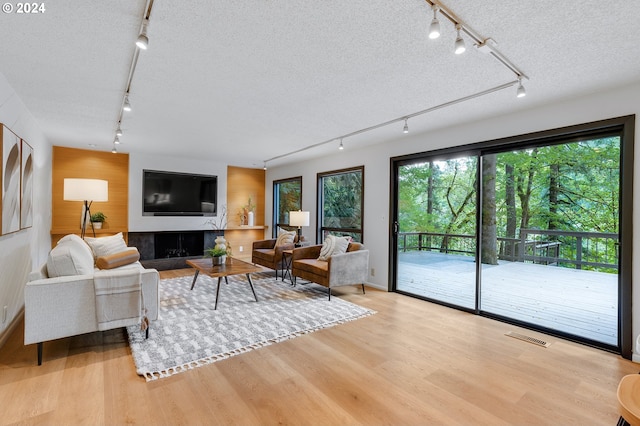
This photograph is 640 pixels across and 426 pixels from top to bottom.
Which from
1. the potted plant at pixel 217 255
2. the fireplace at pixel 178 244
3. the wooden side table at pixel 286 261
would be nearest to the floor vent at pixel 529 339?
the wooden side table at pixel 286 261

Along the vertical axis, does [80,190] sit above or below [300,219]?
above

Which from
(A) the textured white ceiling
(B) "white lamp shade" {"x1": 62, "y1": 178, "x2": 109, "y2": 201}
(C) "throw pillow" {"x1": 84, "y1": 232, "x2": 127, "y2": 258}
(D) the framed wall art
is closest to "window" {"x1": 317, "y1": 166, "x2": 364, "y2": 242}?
(A) the textured white ceiling

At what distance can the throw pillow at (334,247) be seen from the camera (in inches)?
186

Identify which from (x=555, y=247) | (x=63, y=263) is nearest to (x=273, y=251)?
(x=63, y=263)

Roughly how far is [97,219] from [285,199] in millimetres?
3843

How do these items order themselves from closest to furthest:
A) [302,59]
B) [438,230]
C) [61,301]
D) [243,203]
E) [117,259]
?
[302,59], [61,301], [117,259], [438,230], [243,203]

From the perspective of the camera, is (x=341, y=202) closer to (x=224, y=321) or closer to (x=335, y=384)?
(x=224, y=321)

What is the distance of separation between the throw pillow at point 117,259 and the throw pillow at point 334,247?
8.91 feet

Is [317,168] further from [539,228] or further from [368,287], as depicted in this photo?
Result: [539,228]

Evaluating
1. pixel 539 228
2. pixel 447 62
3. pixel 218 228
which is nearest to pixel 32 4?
pixel 447 62

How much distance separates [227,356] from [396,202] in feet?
10.9

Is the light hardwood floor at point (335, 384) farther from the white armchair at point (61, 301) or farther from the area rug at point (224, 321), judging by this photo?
the white armchair at point (61, 301)

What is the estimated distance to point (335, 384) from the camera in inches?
86.4

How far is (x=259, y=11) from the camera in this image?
1.79 metres
